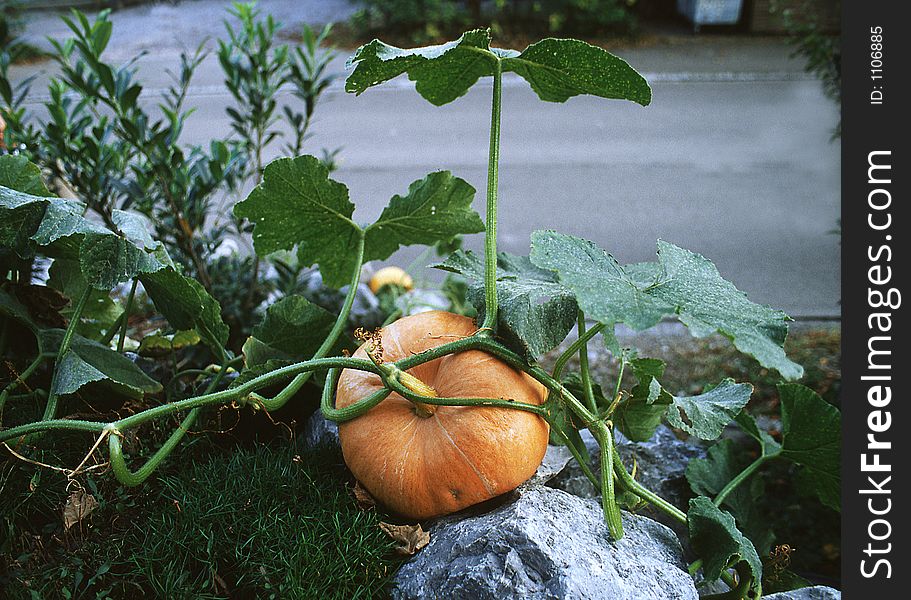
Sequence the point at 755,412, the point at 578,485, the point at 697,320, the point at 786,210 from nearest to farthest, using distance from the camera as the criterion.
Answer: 1. the point at 697,320
2. the point at 578,485
3. the point at 755,412
4. the point at 786,210

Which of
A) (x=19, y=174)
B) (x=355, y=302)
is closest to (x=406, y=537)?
(x=19, y=174)

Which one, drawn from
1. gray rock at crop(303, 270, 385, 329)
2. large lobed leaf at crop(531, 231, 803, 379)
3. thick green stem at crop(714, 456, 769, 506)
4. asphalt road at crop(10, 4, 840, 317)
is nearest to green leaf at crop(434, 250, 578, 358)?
large lobed leaf at crop(531, 231, 803, 379)

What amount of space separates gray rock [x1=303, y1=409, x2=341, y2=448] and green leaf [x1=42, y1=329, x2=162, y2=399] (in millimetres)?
339

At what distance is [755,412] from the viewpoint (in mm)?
3486

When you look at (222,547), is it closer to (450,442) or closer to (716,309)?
(450,442)

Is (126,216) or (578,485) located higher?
(126,216)

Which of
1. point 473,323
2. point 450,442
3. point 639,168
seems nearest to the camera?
point 450,442

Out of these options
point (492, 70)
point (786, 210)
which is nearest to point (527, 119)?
point (786, 210)

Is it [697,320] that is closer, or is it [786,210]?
[697,320]

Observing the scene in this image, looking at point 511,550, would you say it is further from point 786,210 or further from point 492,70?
point 786,210

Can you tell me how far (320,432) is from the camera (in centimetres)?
176

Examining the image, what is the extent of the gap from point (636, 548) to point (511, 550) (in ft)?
0.89

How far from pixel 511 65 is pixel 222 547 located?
113cm

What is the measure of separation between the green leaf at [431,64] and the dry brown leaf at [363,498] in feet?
2.58
